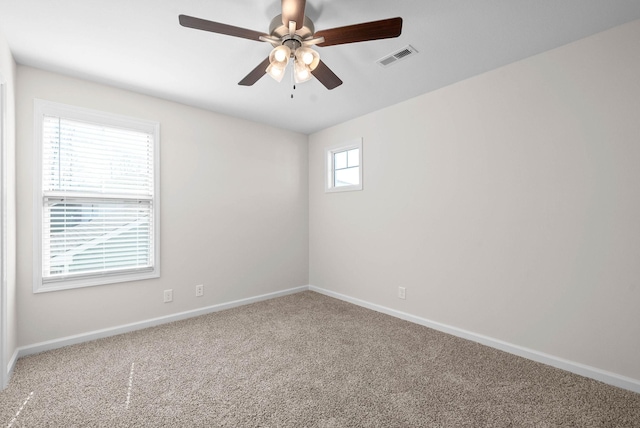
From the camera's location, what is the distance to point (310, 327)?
306 centimetres

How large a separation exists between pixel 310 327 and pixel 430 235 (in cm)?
160

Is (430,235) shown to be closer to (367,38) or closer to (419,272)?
(419,272)

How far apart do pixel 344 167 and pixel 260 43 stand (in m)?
2.18

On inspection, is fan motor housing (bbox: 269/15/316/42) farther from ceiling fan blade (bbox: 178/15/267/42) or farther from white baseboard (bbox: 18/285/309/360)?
white baseboard (bbox: 18/285/309/360)

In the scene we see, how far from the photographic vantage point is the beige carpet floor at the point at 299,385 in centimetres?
171

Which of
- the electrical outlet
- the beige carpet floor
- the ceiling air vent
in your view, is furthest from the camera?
the electrical outlet

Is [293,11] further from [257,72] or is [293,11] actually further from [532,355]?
[532,355]

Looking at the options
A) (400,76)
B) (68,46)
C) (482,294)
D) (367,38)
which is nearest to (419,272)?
(482,294)

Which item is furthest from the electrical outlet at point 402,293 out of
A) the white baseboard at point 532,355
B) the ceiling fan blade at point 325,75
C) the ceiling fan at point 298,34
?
the ceiling fan at point 298,34

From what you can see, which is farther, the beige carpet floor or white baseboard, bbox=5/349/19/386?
white baseboard, bbox=5/349/19/386

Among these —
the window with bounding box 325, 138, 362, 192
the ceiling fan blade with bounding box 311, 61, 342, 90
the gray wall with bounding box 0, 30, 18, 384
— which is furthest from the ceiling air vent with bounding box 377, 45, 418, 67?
the gray wall with bounding box 0, 30, 18, 384

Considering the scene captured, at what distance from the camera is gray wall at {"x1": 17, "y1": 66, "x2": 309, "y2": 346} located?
2494mm

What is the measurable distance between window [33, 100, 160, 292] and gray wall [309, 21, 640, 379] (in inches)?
102

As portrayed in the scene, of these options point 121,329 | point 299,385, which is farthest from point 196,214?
point 299,385
